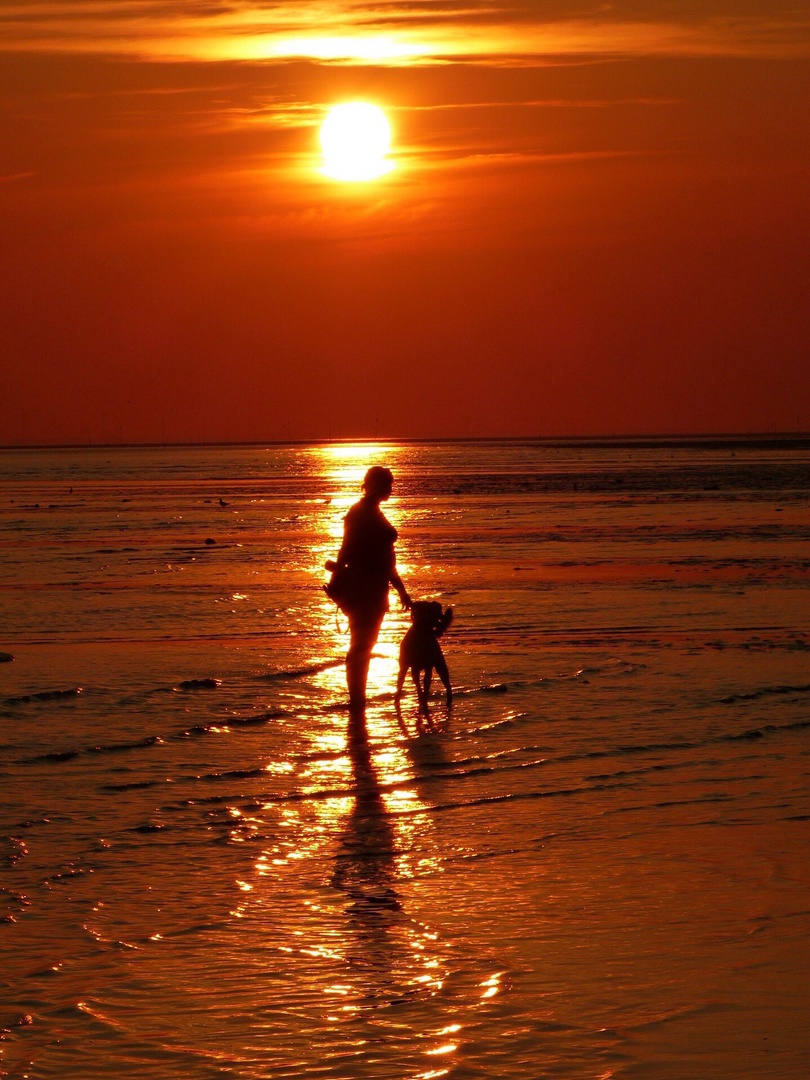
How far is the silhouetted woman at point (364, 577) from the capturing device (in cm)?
1152

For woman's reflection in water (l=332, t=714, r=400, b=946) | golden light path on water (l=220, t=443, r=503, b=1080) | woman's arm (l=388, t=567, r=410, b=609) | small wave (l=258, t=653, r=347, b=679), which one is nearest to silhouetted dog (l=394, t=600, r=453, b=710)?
woman's arm (l=388, t=567, r=410, b=609)

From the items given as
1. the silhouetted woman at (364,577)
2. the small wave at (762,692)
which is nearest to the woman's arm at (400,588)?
the silhouetted woman at (364,577)

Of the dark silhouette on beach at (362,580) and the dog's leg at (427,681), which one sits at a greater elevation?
the dark silhouette on beach at (362,580)

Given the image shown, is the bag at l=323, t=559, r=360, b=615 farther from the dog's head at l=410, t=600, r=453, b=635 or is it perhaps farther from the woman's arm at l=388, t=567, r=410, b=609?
the dog's head at l=410, t=600, r=453, b=635

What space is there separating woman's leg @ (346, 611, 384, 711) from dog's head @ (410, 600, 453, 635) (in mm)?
289

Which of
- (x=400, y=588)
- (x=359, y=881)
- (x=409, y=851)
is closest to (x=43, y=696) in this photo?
(x=400, y=588)

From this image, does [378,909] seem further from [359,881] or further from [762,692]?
[762,692]

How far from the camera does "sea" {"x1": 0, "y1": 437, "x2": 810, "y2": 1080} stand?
530 centimetres

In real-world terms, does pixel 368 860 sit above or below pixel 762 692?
below

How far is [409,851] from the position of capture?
7.58m

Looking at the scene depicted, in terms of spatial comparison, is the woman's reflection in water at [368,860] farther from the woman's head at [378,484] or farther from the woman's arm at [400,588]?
the woman's head at [378,484]

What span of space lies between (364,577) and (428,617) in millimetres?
588

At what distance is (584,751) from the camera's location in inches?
390

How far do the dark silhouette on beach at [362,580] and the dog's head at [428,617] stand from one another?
0.12 m
